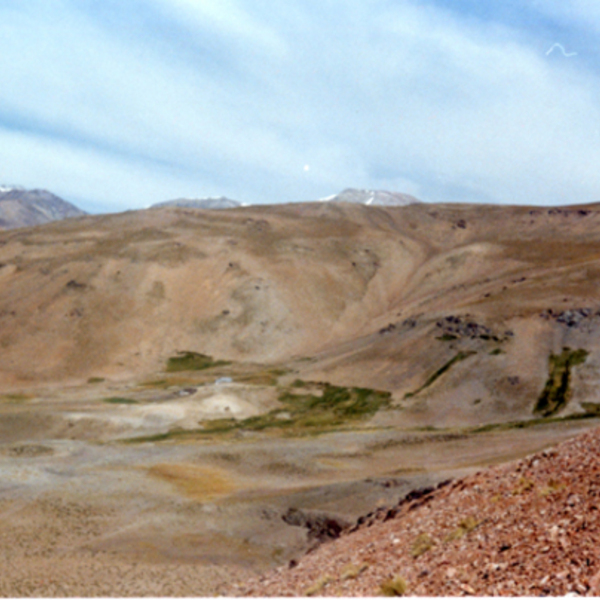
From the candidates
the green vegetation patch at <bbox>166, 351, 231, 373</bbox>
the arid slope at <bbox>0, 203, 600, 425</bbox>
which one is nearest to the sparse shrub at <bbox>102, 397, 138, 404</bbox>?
the arid slope at <bbox>0, 203, 600, 425</bbox>

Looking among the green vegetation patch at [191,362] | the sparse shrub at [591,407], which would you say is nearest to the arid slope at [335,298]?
the sparse shrub at [591,407]

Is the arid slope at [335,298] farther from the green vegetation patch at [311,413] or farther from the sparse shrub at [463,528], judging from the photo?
the sparse shrub at [463,528]

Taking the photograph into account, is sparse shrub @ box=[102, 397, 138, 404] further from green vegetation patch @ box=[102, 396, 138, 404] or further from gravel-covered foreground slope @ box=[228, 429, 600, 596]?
gravel-covered foreground slope @ box=[228, 429, 600, 596]

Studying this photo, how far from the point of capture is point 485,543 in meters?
13.2

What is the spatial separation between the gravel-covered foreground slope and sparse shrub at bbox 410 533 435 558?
0.02 m

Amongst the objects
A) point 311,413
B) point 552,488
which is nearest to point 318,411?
point 311,413

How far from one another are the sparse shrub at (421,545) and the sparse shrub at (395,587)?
6.15 ft

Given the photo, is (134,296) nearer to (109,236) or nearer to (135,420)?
(109,236)

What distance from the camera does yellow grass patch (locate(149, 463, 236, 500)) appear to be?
39.9 metres

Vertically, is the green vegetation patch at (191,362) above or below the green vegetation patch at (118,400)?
above

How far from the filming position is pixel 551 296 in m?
94.8

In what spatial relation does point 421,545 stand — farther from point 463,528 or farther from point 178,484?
point 178,484

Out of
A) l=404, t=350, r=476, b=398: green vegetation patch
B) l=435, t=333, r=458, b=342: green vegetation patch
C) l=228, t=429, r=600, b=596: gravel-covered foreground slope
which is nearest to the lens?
l=228, t=429, r=600, b=596: gravel-covered foreground slope

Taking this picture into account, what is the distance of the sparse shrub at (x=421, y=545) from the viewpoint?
14478mm
